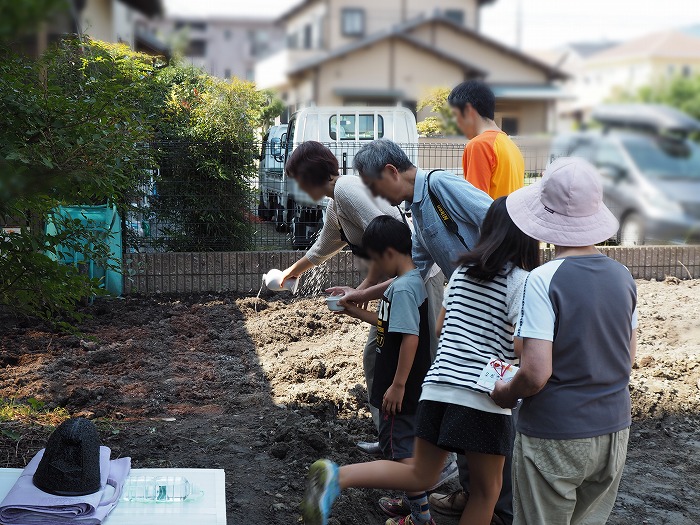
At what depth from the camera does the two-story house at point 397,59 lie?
1.91 feet

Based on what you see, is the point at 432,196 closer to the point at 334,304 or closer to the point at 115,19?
the point at 334,304

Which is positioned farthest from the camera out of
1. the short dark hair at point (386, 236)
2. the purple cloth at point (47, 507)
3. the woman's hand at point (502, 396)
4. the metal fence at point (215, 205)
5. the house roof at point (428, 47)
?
the metal fence at point (215, 205)

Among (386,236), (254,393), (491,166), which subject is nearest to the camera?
(386,236)

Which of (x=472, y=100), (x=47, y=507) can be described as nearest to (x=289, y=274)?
(x=47, y=507)

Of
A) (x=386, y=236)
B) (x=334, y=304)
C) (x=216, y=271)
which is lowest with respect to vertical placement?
(x=216, y=271)

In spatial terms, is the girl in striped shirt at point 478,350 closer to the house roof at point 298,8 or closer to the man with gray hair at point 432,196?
the man with gray hair at point 432,196

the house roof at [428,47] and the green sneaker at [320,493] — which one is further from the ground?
the house roof at [428,47]

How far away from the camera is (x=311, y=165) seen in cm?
348

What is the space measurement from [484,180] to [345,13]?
306 cm

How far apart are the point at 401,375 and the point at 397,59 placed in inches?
104

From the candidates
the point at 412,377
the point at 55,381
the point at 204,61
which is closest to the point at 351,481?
the point at 412,377

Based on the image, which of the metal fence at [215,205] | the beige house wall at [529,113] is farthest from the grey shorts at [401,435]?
the metal fence at [215,205]

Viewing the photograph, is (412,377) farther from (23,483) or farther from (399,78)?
(399,78)

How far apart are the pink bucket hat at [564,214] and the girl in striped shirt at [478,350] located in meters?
0.18
